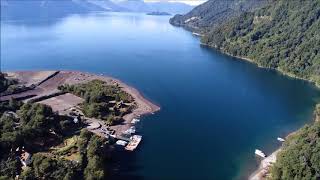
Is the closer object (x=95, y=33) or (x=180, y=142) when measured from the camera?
(x=180, y=142)

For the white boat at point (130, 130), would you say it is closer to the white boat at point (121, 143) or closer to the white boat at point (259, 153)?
the white boat at point (121, 143)

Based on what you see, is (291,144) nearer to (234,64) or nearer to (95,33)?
(234,64)

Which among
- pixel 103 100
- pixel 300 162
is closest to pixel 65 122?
pixel 103 100

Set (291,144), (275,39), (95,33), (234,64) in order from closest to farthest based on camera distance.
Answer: (291,144)
(234,64)
(275,39)
(95,33)

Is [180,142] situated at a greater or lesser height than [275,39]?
lesser

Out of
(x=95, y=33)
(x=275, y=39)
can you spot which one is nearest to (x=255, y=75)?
(x=275, y=39)

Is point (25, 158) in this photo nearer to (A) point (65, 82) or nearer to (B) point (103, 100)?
(B) point (103, 100)

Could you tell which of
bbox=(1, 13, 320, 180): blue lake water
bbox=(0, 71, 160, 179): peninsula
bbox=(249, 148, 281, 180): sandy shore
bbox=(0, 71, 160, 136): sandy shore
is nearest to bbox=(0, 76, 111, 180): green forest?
bbox=(0, 71, 160, 179): peninsula
